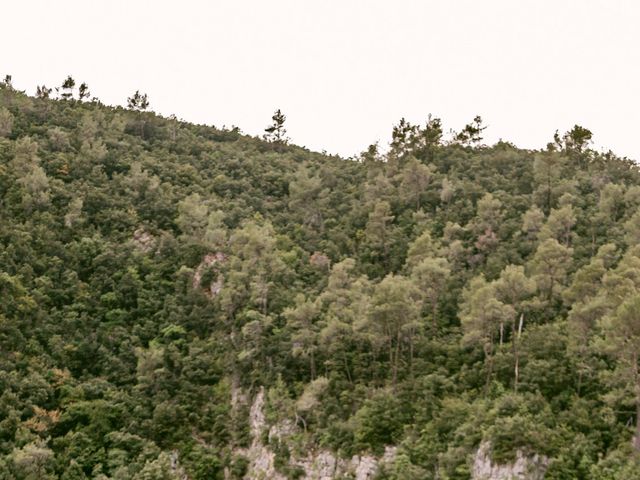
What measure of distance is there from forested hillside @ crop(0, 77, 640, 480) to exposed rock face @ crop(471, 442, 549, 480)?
35 cm

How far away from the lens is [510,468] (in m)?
32.6

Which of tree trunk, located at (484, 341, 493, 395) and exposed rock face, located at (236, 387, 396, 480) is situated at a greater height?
tree trunk, located at (484, 341, 493, 395)

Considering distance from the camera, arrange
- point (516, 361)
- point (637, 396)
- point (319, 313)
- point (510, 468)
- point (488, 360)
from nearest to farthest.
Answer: point (637, 396)
point (510, 468)
point (516, 361)
point (488, 360)
point (319, 313)

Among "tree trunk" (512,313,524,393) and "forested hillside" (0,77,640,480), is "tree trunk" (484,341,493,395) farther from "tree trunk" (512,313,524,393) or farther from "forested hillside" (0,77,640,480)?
"tree trunk" (512,313,524,393)

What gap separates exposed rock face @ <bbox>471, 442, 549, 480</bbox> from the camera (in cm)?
3216

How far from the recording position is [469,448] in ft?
113

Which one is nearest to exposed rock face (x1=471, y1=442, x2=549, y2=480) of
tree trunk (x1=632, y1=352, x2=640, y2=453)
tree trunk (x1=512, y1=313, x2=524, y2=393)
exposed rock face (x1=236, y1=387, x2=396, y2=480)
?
tree trunk (x1=632, y1=352, x2=640, y2=453)

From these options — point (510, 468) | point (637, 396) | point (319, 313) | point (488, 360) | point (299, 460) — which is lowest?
point (299, 460)

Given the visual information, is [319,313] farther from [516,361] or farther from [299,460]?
[516,361]

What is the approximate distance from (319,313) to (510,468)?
16304 mm

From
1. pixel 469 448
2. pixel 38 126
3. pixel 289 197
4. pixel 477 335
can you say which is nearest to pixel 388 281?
pixel 477 335

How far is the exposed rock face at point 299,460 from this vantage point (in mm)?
37719

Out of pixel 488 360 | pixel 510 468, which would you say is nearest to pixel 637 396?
pixel 510 468

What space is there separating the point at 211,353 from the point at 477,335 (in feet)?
62.5
